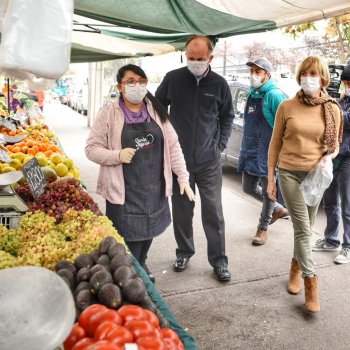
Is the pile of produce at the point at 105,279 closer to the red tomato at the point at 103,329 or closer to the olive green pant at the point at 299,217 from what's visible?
the red tomato at the point at 103,329

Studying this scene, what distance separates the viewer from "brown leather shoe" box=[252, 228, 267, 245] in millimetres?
5141

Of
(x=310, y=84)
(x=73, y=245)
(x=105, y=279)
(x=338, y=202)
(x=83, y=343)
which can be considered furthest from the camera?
(x=338, y=202)

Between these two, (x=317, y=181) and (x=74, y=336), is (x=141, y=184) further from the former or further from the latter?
(x=74, y=336)

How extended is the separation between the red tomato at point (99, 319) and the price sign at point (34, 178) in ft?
5.36

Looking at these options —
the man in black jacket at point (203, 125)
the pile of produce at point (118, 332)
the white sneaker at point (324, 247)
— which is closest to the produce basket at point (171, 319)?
the pile of produce at point (118, 332)

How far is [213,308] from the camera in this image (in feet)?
12.1

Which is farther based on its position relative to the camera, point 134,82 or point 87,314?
point 134,82

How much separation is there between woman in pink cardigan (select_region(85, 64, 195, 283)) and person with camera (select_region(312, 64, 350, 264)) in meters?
1.95

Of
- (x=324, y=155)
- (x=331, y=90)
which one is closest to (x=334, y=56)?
(x=331, y=90)

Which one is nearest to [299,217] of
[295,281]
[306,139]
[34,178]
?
[306,139]

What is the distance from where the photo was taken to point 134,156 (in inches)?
126

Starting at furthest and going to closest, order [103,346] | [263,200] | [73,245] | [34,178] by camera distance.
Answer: [263,200], [34,178], [73,245], [103,346]

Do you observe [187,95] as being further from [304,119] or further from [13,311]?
[13,311]

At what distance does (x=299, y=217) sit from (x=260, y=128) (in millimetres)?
1700
